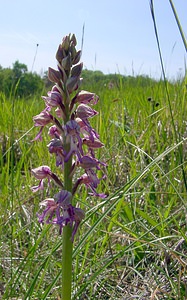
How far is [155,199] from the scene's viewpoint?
228 centimetres

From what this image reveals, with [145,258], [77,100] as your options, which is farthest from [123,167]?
[77,100]

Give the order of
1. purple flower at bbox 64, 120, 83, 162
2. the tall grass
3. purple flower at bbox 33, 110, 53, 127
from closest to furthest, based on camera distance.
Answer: purple flower at bbox 64, 120, 83, 162 < purple flower at bbox 33, 110, 53, 127 < the tall grass

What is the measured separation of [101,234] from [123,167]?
0.79m

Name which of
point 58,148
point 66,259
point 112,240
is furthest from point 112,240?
point 58,148

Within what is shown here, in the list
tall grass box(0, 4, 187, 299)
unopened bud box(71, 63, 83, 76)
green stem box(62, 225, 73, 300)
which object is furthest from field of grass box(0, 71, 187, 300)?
unopened bud box(71, 63, 83, 76)

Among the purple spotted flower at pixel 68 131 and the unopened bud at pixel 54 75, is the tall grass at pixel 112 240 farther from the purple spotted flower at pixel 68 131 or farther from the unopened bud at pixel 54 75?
the unopened bud at pixel 54 75

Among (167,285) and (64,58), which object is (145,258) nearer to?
(167,285)

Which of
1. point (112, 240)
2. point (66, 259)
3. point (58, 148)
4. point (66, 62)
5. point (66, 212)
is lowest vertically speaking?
point (112, 240)

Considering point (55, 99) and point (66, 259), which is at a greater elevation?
point (55, 99)

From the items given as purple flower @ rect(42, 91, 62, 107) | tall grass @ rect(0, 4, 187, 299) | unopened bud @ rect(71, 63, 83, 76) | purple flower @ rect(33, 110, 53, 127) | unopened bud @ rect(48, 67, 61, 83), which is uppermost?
unopened bud @ rect(71, 63, 83, 76)

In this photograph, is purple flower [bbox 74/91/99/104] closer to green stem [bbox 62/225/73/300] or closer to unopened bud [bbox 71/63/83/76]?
unopened bud [bbox 71/63/83/76]

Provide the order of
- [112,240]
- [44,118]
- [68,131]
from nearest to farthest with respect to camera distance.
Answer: [68,131]
[44,118]
[112,240]

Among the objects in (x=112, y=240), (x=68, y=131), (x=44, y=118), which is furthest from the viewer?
(x=112, y=240)

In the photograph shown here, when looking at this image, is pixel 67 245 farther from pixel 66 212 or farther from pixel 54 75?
pixel 54 75
